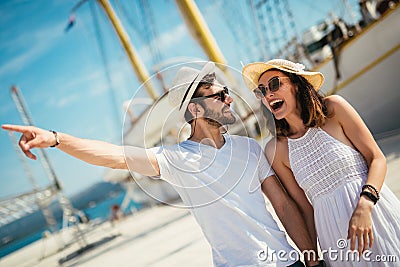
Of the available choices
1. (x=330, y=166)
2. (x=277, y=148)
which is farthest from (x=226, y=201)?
(x=330, y=166)

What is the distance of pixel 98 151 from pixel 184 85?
1.93 ft

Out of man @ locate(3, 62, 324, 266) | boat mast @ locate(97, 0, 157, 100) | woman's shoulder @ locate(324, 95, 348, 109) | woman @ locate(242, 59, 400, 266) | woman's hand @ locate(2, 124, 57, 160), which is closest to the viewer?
woman's hand @ locate(2, 124, 57, 160)

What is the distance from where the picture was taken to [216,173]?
2043 millimetres

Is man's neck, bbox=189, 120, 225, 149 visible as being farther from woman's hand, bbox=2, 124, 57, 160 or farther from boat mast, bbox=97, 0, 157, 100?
boat mast, bbox=97, 0, 157, 100

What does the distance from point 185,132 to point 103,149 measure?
56cm

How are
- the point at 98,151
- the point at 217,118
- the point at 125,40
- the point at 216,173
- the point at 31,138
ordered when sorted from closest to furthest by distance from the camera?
1. the point at 31,138
2. the point at 98,151
3. the point at 216,173
4. the point at 217,118
5. the point at 125,40

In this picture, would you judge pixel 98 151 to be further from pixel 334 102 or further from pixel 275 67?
pixel 334 102

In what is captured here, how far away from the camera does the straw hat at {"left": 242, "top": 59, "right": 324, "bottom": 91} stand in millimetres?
2301

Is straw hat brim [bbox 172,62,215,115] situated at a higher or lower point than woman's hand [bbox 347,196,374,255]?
higher

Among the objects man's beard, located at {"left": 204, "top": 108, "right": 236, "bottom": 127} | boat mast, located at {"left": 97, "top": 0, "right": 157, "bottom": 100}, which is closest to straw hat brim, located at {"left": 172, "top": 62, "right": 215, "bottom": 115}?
man's beard, located at {"left": 204, "top": 108, "right": 236, "bottom": 127}

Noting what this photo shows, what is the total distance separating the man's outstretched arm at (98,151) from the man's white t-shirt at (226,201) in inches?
3.1

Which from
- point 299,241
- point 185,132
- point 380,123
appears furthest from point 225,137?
point 380,123

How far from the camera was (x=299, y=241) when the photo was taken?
2.20 m

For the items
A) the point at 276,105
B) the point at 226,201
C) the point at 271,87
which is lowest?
the point at 226,201
